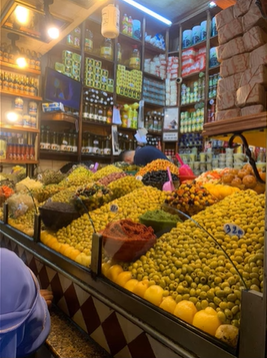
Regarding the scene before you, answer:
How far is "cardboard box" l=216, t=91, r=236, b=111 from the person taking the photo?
1.02 m

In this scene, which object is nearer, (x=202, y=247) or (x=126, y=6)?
(x=202, y=247)

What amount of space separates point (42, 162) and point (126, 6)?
3286mm

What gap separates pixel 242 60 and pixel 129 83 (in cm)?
494

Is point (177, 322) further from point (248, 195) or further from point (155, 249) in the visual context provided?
point (248, 195)

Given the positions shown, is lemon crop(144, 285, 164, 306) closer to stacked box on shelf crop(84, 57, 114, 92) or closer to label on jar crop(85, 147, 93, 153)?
label on jar crop(85, 147, 93, 153)

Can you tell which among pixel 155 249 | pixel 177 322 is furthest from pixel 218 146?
pixel 177 322

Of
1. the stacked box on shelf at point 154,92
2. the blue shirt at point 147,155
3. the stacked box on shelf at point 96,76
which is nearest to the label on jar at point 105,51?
the stacked box on shelf at point 96,76

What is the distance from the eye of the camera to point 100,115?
5.35 m

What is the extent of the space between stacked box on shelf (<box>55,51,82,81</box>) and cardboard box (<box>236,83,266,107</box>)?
4418 millimetres

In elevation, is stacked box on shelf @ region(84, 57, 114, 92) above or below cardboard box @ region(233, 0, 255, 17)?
above

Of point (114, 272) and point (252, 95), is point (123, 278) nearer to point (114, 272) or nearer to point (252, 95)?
point (114, 272)

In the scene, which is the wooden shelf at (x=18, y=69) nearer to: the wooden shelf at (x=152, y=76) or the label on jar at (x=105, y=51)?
the label on jar at (x=105, y=51)

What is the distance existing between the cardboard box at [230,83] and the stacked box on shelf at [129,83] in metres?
4.70

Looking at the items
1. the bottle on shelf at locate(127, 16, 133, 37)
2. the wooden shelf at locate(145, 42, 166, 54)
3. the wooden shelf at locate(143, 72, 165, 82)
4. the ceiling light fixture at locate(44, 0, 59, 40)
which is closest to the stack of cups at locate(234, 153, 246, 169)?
the wooden shelf at locate(143, 72, 165, 82)
